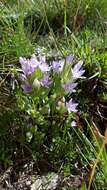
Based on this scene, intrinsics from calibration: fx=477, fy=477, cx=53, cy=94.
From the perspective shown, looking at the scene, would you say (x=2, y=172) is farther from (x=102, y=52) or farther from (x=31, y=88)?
(x=102, y=52)

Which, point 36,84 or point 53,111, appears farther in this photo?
point 53,111

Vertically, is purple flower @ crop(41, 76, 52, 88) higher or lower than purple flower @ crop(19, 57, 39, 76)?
lower

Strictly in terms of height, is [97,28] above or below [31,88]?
above

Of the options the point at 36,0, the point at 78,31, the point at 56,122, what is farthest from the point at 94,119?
the point at 36,0

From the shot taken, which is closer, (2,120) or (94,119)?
(2,120)

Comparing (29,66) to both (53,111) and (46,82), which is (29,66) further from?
(53,111)

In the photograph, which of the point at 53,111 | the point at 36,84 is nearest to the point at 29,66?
the point at 36,84

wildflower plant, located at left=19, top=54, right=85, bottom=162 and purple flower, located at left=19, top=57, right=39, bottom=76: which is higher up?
purple flower, located at left=19, top=57, right=39, bottom=76
